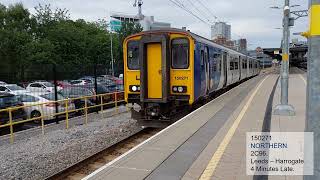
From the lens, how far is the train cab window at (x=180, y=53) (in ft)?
41.0

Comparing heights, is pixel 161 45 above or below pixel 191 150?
above

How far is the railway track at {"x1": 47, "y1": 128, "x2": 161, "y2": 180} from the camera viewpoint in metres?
8.20

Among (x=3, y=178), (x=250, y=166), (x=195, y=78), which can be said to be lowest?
(x=3, y=178)

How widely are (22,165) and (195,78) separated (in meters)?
6.25

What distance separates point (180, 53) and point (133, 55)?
1.87m

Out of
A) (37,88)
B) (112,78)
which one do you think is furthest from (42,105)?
(112,78)

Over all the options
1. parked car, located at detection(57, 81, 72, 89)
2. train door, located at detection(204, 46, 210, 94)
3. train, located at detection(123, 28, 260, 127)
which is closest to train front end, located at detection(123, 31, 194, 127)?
train, located at detection(123, 28, 260, 127)

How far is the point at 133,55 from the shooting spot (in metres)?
13.5

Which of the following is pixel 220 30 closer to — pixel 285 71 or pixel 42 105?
pixel 42 105

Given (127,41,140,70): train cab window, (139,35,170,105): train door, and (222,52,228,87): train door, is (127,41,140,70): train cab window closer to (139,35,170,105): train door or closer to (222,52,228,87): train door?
(139,35,170,105): train door

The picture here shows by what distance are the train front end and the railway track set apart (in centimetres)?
88

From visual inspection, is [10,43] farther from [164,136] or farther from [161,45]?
[164,136]

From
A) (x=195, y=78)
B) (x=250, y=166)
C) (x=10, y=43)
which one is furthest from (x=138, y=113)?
(x=10, y=43)

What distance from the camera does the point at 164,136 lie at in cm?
895
